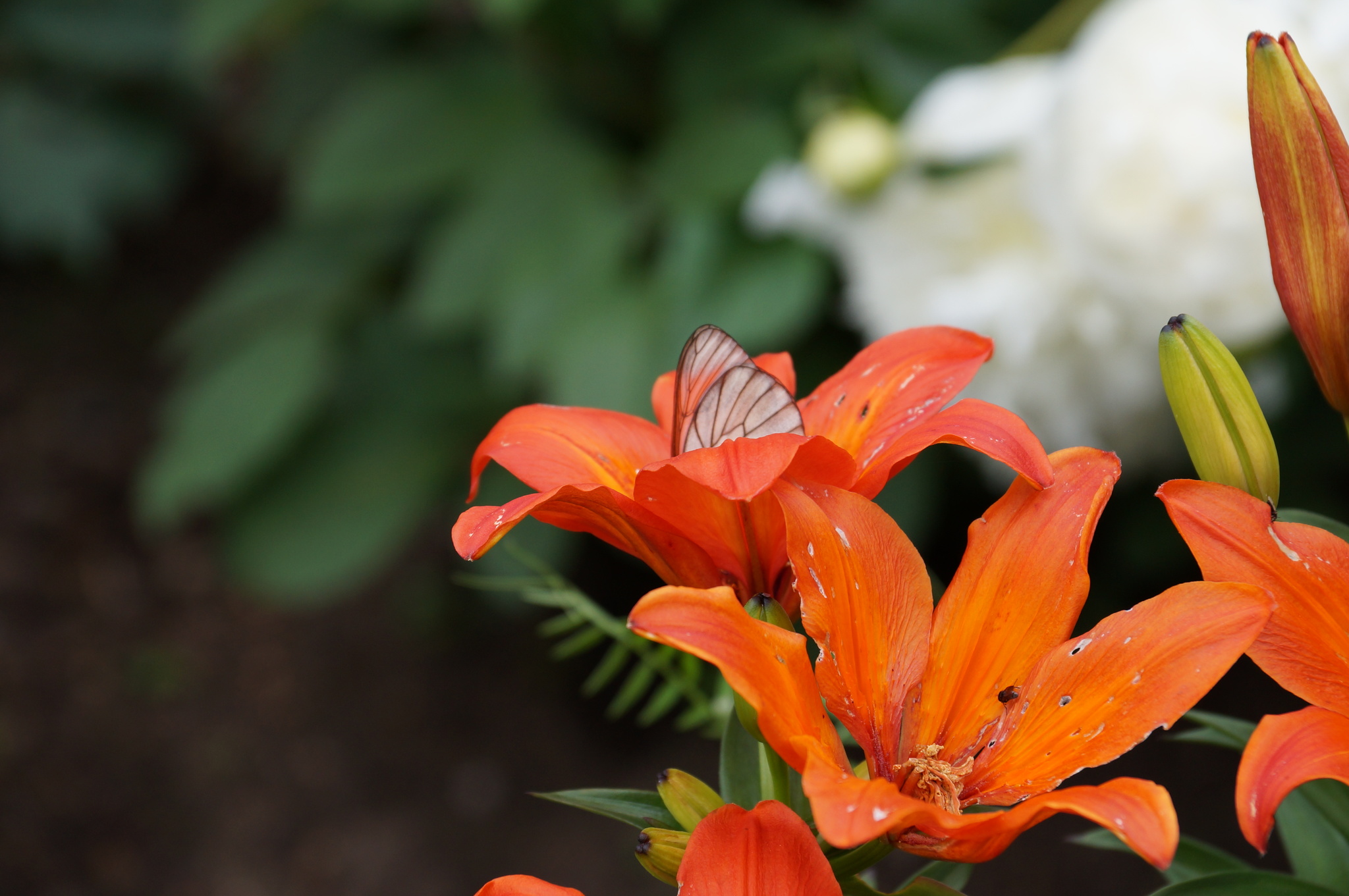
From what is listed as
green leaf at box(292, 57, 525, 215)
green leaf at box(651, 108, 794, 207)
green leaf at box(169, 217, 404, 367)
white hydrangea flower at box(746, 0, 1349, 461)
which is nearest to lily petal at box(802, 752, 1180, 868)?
white hydrangea flower at box(746, 0, 1349, 461)

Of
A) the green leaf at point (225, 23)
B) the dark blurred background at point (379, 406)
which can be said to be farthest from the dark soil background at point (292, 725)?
the green leaf at point (225, 23)

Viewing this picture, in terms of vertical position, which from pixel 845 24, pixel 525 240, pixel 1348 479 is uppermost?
pixel 845 24

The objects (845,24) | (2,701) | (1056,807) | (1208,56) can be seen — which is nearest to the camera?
(1056,807)

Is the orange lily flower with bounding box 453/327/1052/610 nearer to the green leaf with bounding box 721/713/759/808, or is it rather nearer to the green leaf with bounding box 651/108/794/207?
the green leaf with bounding box 721/713/759/808

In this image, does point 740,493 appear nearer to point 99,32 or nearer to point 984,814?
point 984,814

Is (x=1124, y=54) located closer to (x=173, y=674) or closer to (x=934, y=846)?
(x=934, y=846)

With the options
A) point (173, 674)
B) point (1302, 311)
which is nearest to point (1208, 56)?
point (1302, 311)
